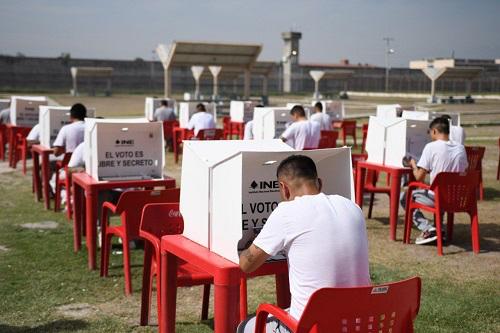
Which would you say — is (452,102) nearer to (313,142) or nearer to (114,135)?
(313,142)

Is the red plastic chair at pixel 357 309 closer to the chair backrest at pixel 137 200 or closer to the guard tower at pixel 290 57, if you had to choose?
the chair backrest at pixel 137 200

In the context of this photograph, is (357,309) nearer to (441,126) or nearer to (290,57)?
(441,126)

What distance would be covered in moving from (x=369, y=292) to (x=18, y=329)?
298 centimetres

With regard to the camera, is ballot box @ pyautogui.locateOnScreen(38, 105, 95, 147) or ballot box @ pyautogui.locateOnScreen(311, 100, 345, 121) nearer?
ballot box @ pyautogui.locateOnScreen(38, 105, 95, 147)

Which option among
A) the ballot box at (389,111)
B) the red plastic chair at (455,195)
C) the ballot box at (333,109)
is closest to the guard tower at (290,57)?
the ballot box at (333,109)

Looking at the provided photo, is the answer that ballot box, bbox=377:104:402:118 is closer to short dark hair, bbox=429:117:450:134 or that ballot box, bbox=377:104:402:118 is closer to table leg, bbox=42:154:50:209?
short dark hair, bbox=429:117:450:134

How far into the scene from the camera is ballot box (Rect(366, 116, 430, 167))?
25.9 ft

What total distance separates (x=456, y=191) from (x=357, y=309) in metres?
4.52

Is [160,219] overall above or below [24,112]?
below

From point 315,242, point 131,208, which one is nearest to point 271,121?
point 131,208

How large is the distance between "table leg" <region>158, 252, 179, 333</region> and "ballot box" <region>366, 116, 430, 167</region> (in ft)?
14.8

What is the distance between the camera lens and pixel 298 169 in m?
3.15

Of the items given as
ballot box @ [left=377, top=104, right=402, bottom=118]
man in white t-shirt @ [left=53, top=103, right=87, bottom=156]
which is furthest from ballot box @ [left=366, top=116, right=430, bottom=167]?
ballot box @ [left=377, top=104, right=402, bottom=118]

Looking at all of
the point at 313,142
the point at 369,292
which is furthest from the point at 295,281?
the point at 313,142
